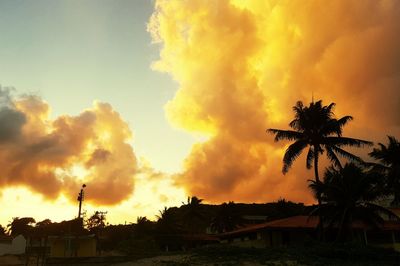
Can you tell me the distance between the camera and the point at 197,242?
66.6 metres

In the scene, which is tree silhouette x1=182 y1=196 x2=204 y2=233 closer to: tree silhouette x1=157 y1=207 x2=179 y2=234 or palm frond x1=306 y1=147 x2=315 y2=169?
tree silhouette x1=157 y1=207 x2=179 y2=234

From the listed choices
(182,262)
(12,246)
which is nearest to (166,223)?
(12,246)

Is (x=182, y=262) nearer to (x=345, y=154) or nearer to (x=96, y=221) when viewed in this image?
(x=345, y=154)

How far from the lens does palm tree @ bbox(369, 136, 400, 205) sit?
45.8 metres

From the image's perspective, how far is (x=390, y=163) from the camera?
47.3 meters

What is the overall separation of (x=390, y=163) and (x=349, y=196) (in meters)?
10.7

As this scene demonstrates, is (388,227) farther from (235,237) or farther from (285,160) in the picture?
(235,237)

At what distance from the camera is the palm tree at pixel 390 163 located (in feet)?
150

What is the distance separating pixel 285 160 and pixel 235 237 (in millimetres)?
19324

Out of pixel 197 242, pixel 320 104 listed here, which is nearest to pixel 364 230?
pixel 320 104

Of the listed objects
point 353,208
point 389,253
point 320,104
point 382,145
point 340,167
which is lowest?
point 389,253

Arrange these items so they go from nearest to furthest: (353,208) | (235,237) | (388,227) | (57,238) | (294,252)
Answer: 1. (294,252)
2. (353,208)
3. (388,227)
4. (57,238)
5. (235,237)

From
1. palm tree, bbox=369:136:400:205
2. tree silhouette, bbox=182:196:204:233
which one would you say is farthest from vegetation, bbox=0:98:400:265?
tree silhouette, bbox=182:196:204:233

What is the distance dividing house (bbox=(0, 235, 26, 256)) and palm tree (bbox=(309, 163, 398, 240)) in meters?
49.0
